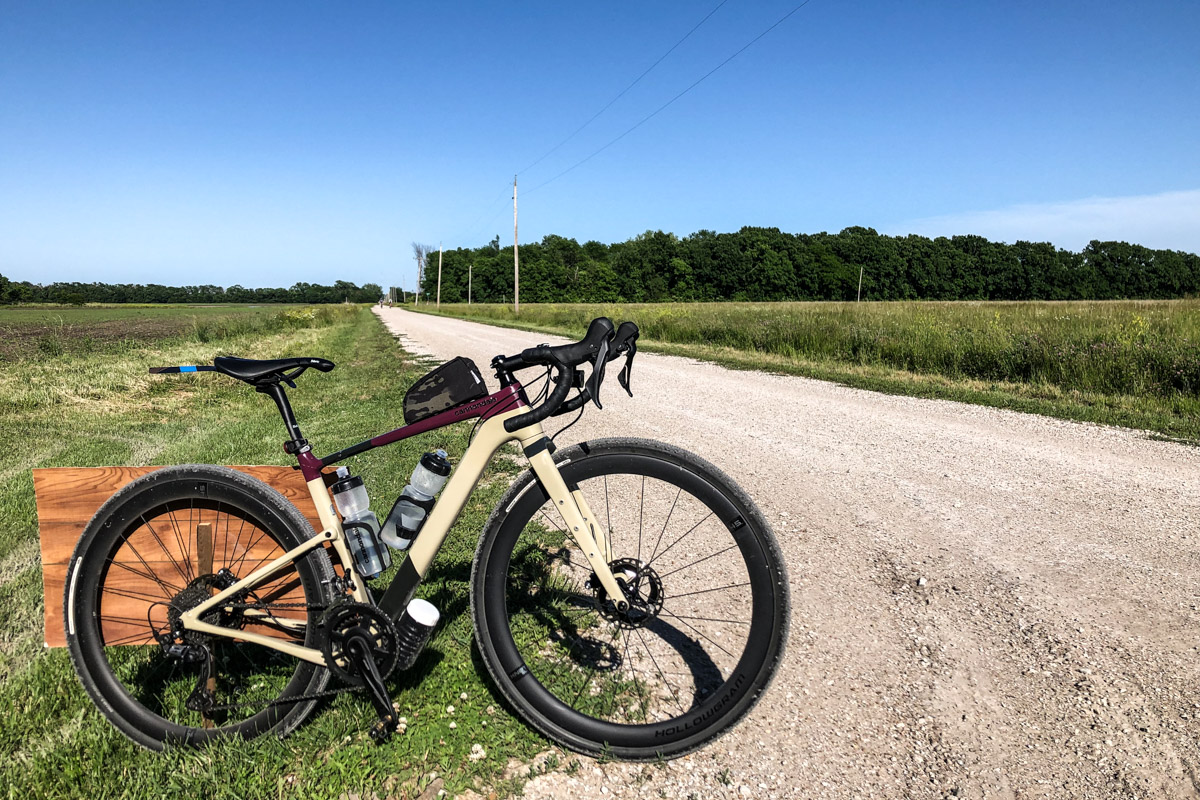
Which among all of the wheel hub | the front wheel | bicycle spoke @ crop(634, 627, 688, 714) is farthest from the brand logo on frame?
bicycle spoke @ crop(634, 627, 688, 714)

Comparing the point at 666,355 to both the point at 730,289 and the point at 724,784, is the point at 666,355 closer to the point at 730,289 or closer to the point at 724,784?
the point at 724,784

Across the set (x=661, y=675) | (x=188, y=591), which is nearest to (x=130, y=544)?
(x=188, y=591)

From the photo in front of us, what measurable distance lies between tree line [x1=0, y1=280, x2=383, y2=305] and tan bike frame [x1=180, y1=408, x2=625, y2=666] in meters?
91.3

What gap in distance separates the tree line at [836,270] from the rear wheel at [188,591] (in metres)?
76.2

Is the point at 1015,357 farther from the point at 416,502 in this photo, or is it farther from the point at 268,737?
the point at 268,737

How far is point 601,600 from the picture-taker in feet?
7.35

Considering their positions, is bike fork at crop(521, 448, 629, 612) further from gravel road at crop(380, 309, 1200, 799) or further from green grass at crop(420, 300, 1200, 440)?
green grass at crop(420, 300, 1200, 440)

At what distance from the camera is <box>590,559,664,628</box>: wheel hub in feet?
7.22

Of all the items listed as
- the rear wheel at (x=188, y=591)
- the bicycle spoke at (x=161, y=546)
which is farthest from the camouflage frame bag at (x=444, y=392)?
the bicycle spoke at (x=161, y=546)

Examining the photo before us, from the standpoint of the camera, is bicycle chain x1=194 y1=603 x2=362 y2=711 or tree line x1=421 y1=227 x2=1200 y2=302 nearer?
bicycle chain x1=194 y1=603 x2=362 y2=711

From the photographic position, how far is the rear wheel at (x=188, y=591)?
215cm

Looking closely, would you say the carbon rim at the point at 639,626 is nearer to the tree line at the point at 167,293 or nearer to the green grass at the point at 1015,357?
the green grass at the point at 1015,357

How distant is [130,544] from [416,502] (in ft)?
3.41

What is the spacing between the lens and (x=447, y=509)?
7.12 feet
